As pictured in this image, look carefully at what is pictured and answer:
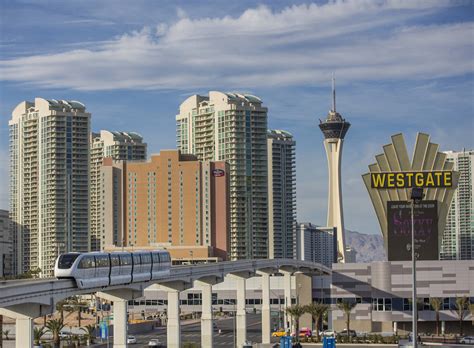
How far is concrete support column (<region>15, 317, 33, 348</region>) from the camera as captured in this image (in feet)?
240

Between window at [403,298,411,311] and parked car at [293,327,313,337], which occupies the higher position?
window at [403,298,411,311]

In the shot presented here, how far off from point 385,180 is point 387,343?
3230 cm

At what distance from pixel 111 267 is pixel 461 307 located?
7608cm

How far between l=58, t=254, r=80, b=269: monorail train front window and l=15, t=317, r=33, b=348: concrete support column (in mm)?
8053

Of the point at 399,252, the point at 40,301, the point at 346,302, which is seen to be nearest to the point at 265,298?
the point at 346,302

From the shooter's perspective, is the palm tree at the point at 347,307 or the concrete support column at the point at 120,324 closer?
the concrete support column at the point at 120,324

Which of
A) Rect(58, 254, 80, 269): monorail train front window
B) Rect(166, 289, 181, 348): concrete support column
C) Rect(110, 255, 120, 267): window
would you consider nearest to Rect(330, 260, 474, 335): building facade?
Rect(166, 289, 181, 348): concrete support column

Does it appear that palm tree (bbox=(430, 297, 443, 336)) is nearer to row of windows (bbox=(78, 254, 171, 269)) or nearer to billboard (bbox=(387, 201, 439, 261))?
billboard (bbox=(387, 201, 439, 261))

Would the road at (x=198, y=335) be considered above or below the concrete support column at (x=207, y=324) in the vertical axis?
below

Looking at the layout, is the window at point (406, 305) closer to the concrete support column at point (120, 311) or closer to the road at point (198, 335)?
the road at point (198, 335)

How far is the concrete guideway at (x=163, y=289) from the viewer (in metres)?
73.6

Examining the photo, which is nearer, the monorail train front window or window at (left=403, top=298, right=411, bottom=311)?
the monorail train front window

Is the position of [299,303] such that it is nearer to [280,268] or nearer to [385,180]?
[280,268]

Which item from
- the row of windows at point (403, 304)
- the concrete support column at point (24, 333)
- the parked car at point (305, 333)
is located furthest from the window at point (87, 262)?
the row of windows at point (403, 304)
